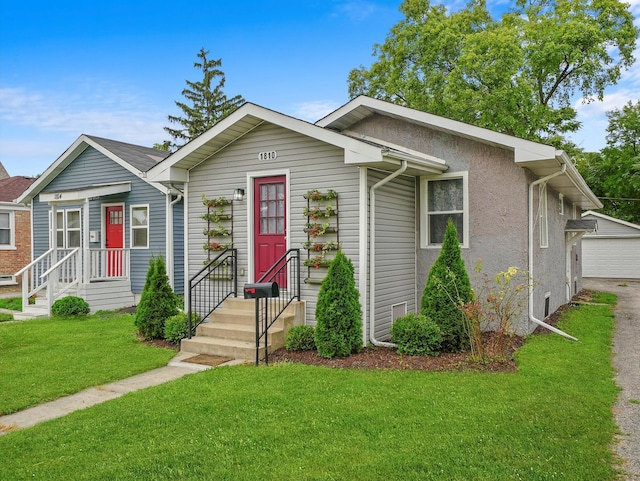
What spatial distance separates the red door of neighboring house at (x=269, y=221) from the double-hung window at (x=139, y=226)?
5.92 meters

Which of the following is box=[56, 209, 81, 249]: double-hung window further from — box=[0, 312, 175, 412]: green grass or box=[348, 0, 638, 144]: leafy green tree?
box=[348, 0, 638, 144]: leafy green tree

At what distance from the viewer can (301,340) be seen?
7508mm

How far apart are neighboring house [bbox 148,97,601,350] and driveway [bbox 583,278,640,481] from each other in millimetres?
1460

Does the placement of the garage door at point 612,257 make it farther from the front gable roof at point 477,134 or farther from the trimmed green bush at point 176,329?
the trimmed green bush at point 176,329

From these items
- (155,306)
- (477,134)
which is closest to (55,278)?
(155,306)

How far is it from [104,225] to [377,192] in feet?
31.5

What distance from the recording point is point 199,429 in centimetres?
437

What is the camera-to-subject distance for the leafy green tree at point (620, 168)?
92.7 ft

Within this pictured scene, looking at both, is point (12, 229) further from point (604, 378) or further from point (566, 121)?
point (566, 121)

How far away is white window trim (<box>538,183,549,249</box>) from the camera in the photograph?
31.3ft

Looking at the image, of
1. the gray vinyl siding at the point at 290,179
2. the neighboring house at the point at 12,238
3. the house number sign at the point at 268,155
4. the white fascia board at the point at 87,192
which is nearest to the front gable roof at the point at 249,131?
the gray vinyl siding at the point at 290,179

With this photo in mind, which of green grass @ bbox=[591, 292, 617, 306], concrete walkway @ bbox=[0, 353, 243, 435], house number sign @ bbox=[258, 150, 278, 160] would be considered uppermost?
house number sign @ bbox=[258, 150, 278, 160]

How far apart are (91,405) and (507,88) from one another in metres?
18.7

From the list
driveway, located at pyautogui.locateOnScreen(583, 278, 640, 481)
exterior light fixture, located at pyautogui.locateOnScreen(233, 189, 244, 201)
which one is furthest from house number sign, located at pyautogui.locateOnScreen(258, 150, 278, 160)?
driveway, located at pyautogui.locateOnScreen(583, 278, 640, 481)
